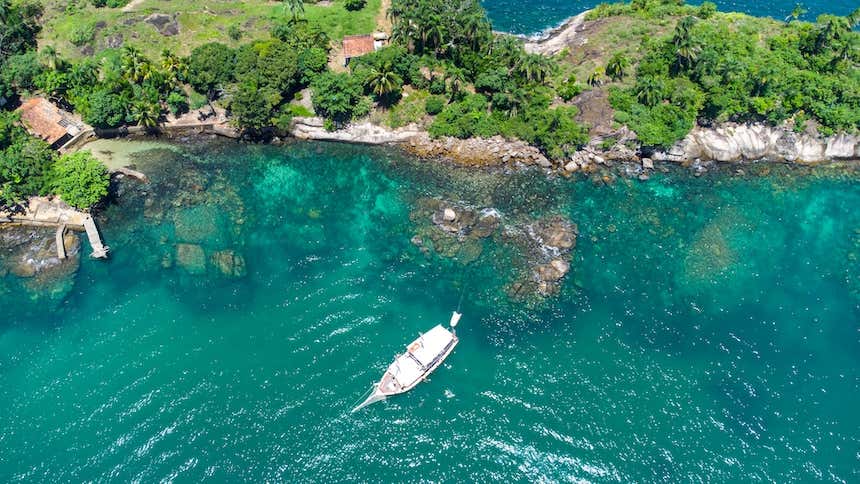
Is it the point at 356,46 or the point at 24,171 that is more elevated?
the point at 356,46

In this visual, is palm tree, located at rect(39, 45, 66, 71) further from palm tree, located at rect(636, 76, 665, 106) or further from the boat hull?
palm tree, located at rect(636, 76, 665, 106)

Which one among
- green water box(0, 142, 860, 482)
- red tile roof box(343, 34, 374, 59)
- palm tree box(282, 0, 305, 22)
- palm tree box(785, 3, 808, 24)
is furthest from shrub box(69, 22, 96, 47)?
palm tree box(785, 3, 808, 24)

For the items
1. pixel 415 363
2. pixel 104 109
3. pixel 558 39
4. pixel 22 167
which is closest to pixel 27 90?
pixel 104 109

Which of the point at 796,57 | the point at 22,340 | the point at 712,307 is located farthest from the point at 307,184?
the point at 796,57

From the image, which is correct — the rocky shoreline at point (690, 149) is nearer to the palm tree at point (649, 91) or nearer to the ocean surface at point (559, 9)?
the palm tree at point (649, 91)

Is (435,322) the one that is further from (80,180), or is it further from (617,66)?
(617,66)

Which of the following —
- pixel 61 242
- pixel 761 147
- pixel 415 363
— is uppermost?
pixel 61 242
